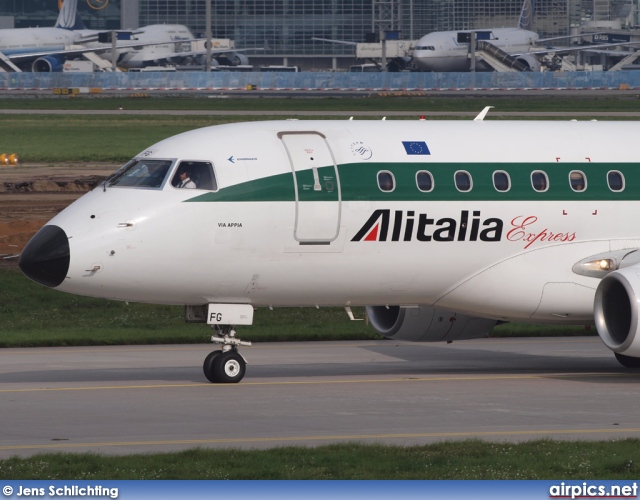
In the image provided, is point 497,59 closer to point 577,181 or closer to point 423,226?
point 577,181

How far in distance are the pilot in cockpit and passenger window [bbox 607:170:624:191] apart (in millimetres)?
7105

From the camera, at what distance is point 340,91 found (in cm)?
12056

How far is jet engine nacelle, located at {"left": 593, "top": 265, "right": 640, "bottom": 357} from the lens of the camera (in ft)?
68.3

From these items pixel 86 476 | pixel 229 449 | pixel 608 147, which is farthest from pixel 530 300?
pixel 86 476

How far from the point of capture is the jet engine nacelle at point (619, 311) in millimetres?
20812

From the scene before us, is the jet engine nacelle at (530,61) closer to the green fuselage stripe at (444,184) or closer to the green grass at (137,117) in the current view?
the green grass at (137,117)

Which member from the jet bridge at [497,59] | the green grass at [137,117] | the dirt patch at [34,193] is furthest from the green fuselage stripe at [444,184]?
the jet bridge at [497,59]

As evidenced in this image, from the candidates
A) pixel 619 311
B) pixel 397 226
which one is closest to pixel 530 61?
pixel 619 311

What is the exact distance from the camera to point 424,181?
71.1 feet

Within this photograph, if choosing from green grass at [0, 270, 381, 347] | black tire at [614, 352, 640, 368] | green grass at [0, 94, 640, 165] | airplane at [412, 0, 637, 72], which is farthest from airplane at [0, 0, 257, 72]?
black tire at [614, 352, 640, 368]

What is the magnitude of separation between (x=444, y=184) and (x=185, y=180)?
4.22 meters

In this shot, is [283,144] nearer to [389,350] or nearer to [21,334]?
[389,350]

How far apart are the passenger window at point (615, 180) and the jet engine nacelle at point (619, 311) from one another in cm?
175

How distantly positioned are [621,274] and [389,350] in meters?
7.26
